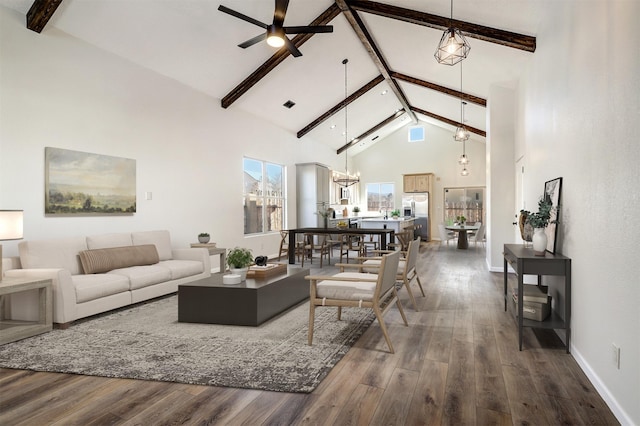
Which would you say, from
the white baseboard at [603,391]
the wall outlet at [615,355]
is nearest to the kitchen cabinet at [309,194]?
the white baseboard at [603,391]

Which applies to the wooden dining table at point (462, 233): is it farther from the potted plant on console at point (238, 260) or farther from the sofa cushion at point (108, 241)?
the sofa cushion at point (108, 241)

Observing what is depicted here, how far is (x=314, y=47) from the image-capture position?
707 cm

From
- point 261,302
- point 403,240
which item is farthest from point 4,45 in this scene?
point 403,240

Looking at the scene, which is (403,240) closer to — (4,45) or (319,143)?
(319,143)

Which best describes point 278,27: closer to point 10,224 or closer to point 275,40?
point 275,40

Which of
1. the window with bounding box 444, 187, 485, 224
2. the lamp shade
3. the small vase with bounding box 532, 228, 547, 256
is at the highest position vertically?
the window with bounding box 444, 187, 485, 224

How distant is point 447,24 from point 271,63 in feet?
10.0

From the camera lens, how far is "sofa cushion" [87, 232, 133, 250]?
4.79 meters

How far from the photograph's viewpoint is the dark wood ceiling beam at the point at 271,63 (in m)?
6.17

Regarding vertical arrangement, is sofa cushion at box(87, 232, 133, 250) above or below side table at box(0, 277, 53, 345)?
above

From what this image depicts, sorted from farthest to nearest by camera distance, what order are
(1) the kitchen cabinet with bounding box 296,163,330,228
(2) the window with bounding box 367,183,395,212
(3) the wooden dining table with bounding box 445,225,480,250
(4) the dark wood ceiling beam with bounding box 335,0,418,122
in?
(2) the window with bounding box 367,183,395,212 < (3) the wooden dining table with bounding box 445,225,480,250 < (1) the kitchen cabinet with bounding box 296,163,330,228 < (4) the dark wood ceiling beam with bounding box 335,0,418,122

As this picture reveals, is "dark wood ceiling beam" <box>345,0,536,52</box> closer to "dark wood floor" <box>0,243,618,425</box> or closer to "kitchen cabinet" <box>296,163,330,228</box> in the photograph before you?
"dark wood floor" <box>0,243,618,425</box>

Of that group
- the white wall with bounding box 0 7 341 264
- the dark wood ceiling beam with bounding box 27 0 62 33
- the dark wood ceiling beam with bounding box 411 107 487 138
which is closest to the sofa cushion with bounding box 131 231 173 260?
the white wall with bounding box 0 7 341 264

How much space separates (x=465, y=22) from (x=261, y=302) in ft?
14.7
